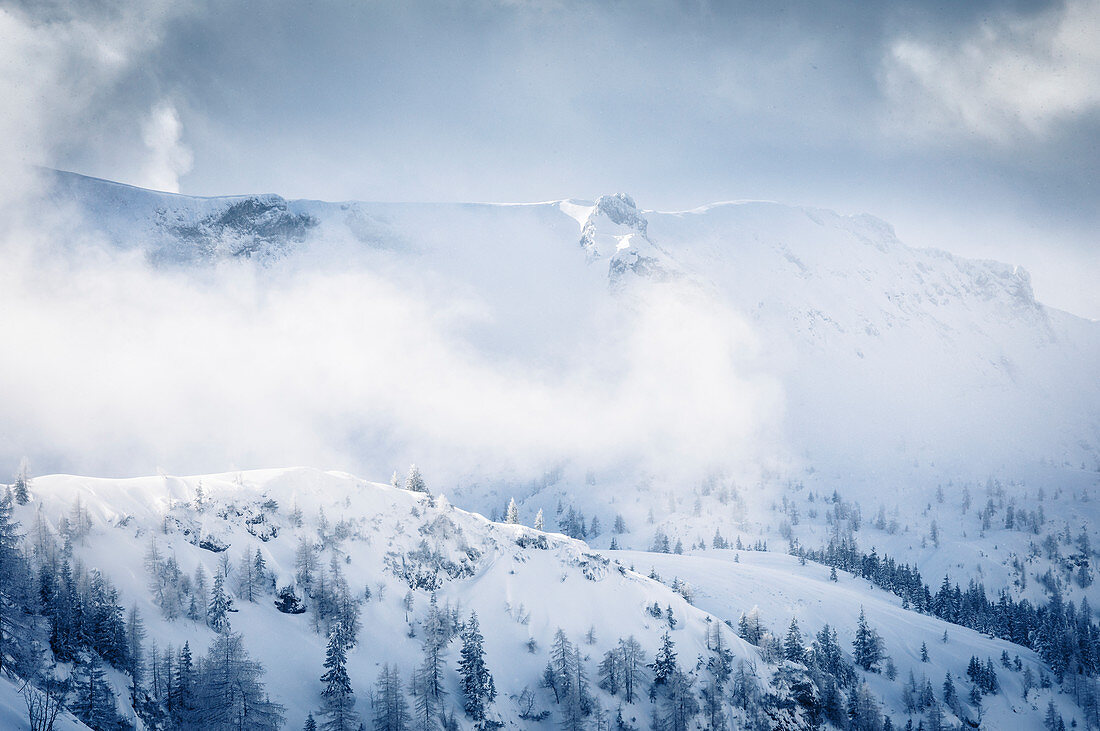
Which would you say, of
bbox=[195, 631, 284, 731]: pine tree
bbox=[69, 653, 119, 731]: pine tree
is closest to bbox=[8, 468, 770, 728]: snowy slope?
bbox=[195, 631, 284, 731]: pine tree

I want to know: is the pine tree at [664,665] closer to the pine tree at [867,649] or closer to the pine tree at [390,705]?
the pine tree at [390,705]

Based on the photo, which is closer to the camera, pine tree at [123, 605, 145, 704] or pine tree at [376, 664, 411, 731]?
pine tree at [123, 605, 145, 704]

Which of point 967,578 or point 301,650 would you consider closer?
point 301,650

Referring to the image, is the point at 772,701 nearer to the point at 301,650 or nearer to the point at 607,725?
the point at 607,725

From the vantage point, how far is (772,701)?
78.6m

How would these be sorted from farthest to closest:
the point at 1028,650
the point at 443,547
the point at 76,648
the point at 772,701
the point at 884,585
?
the point at 884,585
the point at 1028,650
the point at 443,547
the point at 772,701
the point at 76,648

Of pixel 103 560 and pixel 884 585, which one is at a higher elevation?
pixel 103 560

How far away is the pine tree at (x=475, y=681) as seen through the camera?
63906mm

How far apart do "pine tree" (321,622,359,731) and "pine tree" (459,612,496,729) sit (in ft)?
41.1

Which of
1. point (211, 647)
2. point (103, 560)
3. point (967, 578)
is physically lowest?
point (967, 578)

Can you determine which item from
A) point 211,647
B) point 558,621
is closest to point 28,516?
point 211,647

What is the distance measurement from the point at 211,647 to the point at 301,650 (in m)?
10.1

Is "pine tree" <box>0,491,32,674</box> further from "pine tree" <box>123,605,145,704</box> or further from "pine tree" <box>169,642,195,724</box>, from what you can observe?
"pine tree" <box>169,642,195,724</box>

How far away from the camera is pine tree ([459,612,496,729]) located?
210 ft
